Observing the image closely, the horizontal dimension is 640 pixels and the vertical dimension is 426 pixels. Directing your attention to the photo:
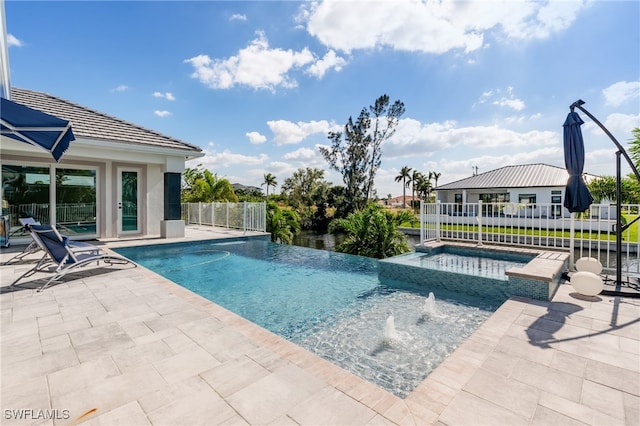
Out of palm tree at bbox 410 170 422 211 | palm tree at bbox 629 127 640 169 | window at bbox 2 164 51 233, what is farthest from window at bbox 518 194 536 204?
palm tree at bbox 410 170 422 211

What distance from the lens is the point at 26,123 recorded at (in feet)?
15.0

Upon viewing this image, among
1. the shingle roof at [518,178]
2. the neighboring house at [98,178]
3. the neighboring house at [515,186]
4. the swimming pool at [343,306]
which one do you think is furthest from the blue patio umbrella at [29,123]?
the shingle roof at [518,178]

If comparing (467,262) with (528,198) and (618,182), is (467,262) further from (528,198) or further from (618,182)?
(528,198)

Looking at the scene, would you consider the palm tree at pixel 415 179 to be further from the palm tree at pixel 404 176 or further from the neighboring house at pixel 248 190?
the neighboring house at pixel 248 190

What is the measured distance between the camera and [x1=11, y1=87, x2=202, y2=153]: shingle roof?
10578mm

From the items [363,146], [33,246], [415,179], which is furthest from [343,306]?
A: [415,179]

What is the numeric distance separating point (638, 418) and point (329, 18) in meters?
10.2

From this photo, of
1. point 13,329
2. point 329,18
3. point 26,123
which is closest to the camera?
point 13,329

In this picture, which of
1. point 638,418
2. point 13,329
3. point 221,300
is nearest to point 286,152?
point 221,300

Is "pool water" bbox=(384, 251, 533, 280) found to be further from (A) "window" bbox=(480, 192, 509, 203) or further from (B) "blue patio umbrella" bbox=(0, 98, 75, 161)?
(A) "window" bbox=(480, 192, 509, 203)

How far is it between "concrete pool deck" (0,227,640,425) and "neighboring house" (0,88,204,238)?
8.28 meters

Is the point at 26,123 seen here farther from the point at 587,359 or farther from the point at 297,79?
the point at 297,79

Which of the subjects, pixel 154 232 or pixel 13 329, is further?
pixel 154 232

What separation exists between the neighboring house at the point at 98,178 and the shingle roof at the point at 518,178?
2860 cm
